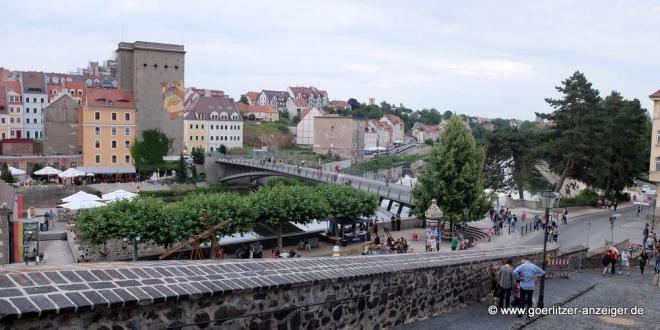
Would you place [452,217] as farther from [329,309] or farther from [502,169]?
[329,309]

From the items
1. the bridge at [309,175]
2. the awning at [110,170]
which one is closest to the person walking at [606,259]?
the bridge at [309,175]

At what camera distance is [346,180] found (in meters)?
51.1

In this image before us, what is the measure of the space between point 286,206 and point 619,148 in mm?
30673

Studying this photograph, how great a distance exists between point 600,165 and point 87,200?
121 ft

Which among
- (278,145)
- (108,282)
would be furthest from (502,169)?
(278,145)

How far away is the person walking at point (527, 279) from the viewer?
10.7 metres

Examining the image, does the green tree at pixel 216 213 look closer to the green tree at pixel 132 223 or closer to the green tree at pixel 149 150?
the green tree at pixel 132 223

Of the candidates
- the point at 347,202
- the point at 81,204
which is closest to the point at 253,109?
the point at 81,204

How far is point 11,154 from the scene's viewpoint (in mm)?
73125

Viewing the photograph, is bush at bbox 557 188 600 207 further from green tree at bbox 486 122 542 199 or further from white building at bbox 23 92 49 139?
white building at bbox 23 92 49 139

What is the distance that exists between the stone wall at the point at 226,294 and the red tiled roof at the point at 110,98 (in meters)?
68.2

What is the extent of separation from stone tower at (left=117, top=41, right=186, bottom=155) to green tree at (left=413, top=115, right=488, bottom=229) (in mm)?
51248

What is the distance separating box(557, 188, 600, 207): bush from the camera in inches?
1863

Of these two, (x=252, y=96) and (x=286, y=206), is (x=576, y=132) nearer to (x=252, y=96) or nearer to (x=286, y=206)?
(x=286, y=206)
